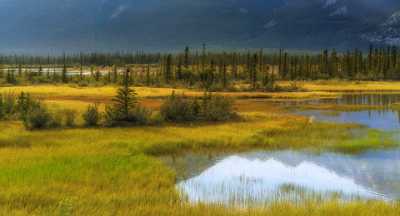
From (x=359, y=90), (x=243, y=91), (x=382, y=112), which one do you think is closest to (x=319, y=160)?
(x=382, y=112)

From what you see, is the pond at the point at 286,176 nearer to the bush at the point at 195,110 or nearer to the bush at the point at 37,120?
the bush at the point at 37,120

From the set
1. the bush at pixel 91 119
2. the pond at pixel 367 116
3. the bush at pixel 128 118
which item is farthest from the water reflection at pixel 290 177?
the pond at pixel 367 116

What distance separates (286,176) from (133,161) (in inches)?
218

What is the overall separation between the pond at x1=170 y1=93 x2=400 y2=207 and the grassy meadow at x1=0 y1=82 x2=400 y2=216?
1.04 metres

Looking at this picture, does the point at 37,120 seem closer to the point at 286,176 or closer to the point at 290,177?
the point at 286,176

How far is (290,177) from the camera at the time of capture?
21.1 meters

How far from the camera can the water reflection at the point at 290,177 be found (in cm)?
1791

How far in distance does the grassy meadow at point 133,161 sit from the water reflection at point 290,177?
1166mm

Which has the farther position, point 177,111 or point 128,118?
point 177,111

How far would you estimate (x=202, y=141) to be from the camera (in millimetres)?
27719

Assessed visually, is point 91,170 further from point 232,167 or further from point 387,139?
point 387,139

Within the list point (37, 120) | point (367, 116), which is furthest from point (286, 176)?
point (367, 116)

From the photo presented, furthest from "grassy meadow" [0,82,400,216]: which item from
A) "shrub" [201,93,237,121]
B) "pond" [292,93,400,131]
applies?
"pond" [292,93,400,131]

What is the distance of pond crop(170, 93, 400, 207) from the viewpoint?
699 inches
